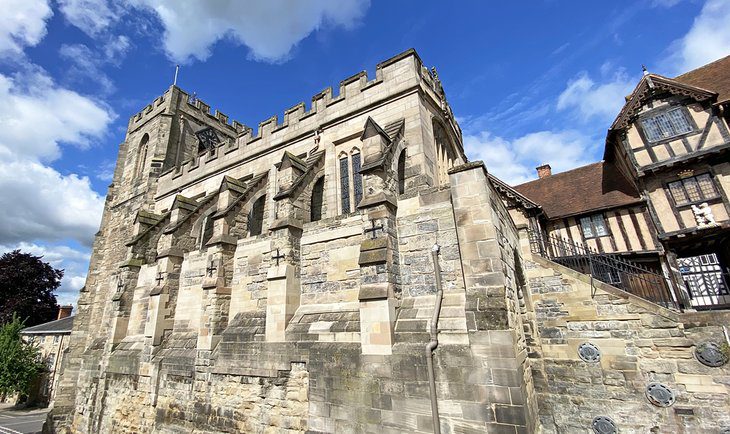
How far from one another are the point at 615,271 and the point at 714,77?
8.52m

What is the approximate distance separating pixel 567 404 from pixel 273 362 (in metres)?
7.12

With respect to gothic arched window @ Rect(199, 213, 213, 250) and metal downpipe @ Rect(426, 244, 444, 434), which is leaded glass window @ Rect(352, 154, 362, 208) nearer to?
metal downpipe @ Rect(426, 244, 444, 434)

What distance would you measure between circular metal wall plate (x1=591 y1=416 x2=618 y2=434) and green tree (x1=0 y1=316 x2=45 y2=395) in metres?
30.8

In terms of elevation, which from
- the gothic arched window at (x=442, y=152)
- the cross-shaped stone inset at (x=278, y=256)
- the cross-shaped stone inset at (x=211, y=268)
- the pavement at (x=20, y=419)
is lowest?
the pavement at (x=20, y=419)

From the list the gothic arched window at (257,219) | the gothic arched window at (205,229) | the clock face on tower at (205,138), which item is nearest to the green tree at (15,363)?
the clock face on tower at (205,138)

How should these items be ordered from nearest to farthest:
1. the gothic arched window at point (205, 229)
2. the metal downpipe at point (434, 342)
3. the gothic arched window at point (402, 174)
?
the metal downpipe at point (434, 342) < the gothic arched window at point (402, 174) < the gothic arched window at point (205, 229)

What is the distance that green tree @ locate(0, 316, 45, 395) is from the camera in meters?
20.4

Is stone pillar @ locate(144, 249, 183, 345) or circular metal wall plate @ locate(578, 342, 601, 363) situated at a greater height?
stone pillar @ locate(144, 249, 183, 345)

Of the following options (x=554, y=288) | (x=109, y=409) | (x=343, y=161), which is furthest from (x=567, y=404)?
(x=109, y=409)

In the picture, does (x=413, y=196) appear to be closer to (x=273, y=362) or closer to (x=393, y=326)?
(x=393, y=326)

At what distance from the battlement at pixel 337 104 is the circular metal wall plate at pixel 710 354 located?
30.7 feet

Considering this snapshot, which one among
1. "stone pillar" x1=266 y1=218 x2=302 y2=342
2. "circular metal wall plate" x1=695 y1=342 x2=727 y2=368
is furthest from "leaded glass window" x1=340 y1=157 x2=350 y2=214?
"circular metal wall plate" x1=695 y1=342 x2=727 y2=368

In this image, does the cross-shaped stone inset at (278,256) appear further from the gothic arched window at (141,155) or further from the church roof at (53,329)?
the church roof at (53,329)

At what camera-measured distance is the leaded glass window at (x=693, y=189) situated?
426 inches
